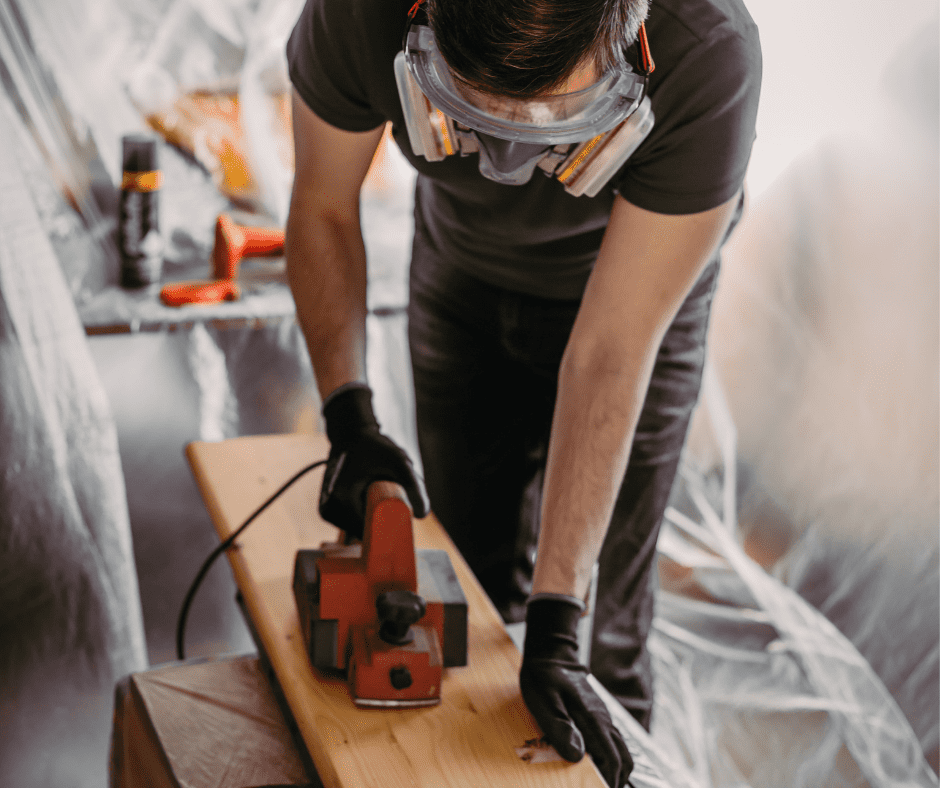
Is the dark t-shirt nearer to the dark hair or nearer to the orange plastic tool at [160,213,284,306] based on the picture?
the dark hair

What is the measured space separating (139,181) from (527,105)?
1.56m

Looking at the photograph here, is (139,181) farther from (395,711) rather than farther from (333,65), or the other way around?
(395,711)

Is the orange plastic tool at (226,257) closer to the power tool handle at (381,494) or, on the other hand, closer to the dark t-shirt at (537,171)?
the dark t-shirt at (537,171)

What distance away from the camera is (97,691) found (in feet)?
5.73

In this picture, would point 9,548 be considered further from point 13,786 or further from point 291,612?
point 291,612

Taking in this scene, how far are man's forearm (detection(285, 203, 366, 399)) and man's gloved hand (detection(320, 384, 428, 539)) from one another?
0.12m

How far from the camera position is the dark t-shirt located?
1.00 m

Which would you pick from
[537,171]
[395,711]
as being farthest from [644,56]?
[395,711]

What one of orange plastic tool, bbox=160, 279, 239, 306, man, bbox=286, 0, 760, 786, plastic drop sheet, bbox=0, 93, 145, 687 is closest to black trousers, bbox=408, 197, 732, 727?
man, bbox=286, 0, 760, 786

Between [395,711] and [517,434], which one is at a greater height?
[517,434]

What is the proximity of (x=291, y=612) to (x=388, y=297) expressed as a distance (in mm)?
1336

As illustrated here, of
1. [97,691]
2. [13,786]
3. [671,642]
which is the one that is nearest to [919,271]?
[671,642]

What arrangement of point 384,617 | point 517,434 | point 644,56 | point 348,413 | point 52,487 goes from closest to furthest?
point 644,56 → point 384,617 → point 348,413 → point 517,434 → point 52,487

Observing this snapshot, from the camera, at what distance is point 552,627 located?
44.4 inches
